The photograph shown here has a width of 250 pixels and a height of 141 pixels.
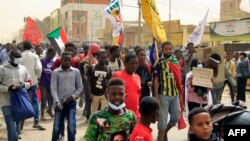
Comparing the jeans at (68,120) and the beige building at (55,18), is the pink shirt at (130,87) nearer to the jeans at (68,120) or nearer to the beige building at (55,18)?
the jeans at (68,120)

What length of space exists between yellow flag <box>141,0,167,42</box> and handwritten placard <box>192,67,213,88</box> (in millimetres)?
2270

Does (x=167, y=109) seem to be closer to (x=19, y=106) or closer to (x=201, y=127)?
(x=19, y=106)

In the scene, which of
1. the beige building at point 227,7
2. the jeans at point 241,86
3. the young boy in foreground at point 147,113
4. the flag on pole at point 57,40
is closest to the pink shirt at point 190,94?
the young boy in foreground at point 147,113

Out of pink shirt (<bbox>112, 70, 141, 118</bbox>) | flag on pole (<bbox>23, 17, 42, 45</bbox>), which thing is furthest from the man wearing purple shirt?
flag on pole (<bbox>23, 17, 42, 45</bbox>)

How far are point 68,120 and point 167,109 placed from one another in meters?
1.62

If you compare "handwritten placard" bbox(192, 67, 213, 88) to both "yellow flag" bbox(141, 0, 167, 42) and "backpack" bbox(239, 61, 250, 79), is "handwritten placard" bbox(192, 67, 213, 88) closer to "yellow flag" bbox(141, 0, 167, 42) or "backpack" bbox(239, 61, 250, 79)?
"yellow flag" bbox(141, 0, 167, 42)

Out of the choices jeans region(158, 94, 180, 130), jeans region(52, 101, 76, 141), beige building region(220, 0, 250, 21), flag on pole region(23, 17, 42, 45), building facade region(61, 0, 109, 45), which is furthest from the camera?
building facade region(61, 0, 109, 45)

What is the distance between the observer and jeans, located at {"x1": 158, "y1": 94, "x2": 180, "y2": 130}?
696 centimetres

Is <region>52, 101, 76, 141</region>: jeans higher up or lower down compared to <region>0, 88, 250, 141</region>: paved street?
higher up

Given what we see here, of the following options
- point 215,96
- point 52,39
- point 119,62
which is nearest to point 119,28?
point 52,39

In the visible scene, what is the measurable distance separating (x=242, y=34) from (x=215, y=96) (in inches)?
938

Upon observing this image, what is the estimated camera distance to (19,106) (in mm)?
6656

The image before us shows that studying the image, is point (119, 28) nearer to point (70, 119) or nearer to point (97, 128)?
point (70, 119)

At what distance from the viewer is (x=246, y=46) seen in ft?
89.5
